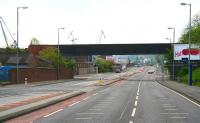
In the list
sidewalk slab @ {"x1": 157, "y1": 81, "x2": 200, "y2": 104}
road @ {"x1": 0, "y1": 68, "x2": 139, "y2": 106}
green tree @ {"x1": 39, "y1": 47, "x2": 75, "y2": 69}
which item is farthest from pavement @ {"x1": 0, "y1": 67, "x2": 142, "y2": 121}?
green tree @ {"x1": 39, "y1": 47, "x2": 75, "y2": 69}

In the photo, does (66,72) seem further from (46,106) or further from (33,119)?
(33,119)

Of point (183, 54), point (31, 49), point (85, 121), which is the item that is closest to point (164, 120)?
point (85, 121)

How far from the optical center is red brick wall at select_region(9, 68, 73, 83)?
69938mm

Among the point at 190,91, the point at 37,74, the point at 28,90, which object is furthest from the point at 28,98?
the point at 37,74

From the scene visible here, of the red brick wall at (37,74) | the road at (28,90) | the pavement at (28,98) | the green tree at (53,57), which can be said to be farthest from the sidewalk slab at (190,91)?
the green tree at (53,57)

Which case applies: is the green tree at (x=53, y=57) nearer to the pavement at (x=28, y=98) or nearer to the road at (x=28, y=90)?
the road at (x=28, y=90)

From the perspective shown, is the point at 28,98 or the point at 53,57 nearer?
the point at 28,98

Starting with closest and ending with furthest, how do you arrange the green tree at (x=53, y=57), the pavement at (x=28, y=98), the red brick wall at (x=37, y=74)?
the pavement at (x=28, y=98) → the red brick wall at (x=37, y=74) → the green tree at (x=53, y=57)

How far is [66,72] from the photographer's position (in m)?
110

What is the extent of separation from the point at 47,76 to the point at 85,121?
73629 millimetres

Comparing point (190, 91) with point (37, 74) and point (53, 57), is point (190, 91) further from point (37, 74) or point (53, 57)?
point (53, 57)

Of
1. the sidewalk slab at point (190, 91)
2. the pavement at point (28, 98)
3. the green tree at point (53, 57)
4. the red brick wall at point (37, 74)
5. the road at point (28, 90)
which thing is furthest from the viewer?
the green tree at point (53, 57)

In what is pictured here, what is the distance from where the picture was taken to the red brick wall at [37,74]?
69.9 m

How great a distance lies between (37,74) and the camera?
276 feet
